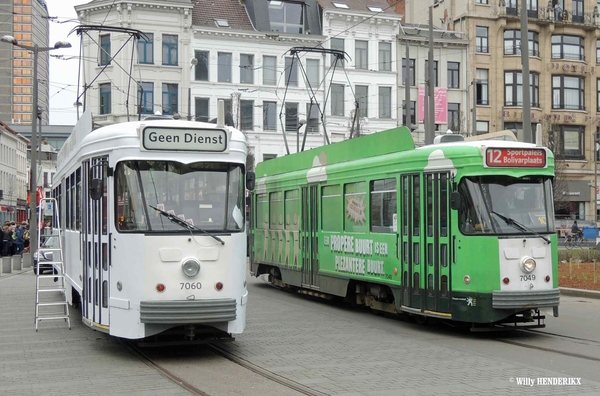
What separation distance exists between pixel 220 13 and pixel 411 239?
134 feet

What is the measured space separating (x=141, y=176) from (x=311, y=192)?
26.1 feet

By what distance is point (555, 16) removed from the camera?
56.8 m

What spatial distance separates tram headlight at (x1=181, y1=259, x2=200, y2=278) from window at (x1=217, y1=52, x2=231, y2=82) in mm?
41005

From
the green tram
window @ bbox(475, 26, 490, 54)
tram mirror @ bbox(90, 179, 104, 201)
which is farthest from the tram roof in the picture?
window @ bbox(475, 26, 490, 54)

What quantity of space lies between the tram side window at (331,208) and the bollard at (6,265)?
16894mm

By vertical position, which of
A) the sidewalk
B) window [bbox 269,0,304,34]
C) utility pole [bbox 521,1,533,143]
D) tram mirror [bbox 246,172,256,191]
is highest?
window [bbox 269,0,304,34]

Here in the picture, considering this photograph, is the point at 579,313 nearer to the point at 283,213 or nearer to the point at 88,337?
the point at 283,213

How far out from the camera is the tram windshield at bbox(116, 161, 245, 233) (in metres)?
10.5

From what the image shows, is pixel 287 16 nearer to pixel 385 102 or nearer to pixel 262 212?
pixel 385 102

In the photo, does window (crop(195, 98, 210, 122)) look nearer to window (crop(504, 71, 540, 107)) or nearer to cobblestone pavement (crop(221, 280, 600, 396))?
window (crop(504, 71, 540, 107))

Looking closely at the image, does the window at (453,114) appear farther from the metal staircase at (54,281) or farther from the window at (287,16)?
the metal staircase at (54,281)

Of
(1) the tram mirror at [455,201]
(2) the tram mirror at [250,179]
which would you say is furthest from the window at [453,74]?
(2) the tram mirror at [250,179]

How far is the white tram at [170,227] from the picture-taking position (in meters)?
10.4

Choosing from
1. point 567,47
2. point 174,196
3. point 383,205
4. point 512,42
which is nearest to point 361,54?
point 512,42
